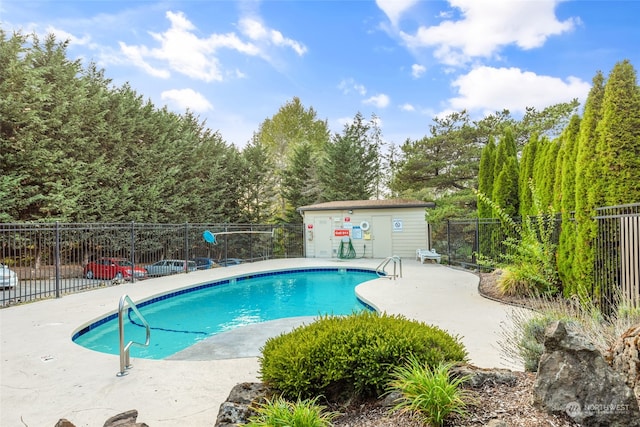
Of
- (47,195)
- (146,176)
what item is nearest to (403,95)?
(146,176)

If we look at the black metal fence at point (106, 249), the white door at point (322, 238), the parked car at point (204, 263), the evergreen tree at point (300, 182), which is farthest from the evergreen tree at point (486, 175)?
the evergreen tree at point (300, 182)

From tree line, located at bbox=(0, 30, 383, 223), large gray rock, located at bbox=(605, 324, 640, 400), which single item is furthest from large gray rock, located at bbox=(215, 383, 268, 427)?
tree line, located at bbox=(0, 30, 383, 223)

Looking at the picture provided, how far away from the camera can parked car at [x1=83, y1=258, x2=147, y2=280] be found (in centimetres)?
1016

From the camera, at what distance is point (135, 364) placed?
12.6 ft

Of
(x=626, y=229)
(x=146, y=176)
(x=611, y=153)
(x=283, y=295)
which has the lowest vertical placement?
(x=283, y=295)

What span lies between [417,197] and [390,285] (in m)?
9.88

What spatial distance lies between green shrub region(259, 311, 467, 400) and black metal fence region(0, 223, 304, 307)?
761cm

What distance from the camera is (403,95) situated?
15.8 meters

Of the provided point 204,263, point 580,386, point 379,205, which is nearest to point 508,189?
point 379,205

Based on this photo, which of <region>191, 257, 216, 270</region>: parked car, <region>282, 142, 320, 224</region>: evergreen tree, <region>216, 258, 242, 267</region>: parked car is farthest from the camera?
<region>282, 142, 320, 224</region>: evergreen tree

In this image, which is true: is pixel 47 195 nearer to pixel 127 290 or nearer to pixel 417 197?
pixel 127 290

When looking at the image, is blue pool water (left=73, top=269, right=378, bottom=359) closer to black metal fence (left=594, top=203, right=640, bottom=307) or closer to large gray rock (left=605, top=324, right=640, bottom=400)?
large gray rock (left=605, top=324, right=640, bottom=400)

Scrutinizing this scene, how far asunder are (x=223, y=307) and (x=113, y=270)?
15.1 feet

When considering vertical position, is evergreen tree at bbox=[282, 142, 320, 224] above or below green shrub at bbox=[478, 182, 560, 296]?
above
